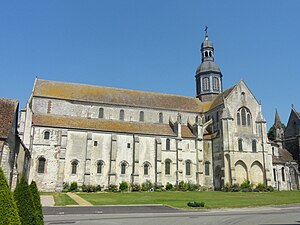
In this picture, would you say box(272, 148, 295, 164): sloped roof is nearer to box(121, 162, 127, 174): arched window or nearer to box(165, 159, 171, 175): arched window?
box(165, 159, 171, 175): arched window

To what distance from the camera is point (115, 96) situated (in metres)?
49.2

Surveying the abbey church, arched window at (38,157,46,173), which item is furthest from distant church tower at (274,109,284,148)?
arched window at (38,157,46,173)

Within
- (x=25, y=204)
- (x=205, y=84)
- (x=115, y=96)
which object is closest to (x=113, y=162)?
(x=115, y=96)

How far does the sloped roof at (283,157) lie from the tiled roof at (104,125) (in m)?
16.6

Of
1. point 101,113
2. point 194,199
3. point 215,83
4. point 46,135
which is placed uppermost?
point 215,83

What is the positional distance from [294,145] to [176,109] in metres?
26.0

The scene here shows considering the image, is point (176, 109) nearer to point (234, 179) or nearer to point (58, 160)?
point (234, 179)

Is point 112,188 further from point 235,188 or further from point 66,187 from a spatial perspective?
point 235,188

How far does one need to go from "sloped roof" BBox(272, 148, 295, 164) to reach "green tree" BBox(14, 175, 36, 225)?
160ft

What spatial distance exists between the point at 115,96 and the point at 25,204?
41004mm

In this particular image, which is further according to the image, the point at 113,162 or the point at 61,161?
the point at 113,162

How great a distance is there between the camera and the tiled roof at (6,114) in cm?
2022

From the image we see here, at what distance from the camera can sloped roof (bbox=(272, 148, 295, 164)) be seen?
50.3 metres

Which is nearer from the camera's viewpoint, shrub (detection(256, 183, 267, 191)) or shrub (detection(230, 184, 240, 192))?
shrub (detection(230, 184, 240, 192))
